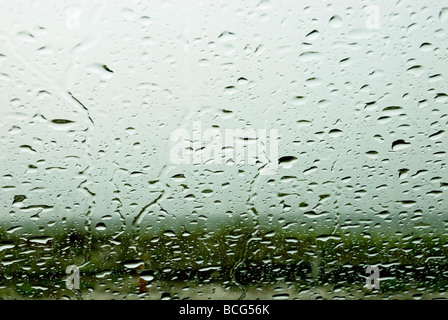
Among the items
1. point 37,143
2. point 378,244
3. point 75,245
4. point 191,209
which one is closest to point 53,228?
point 75,245

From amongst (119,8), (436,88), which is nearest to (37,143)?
(119,8)

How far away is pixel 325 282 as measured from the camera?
1.39 metres

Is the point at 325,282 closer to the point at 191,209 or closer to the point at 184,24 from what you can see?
the point at 191,209

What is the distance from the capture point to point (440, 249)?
1.41 m

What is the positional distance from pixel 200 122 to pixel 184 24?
0.36 metres

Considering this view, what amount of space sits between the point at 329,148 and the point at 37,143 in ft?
3.48

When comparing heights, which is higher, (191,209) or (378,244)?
(191,209)

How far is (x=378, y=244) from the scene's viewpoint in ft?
4.63

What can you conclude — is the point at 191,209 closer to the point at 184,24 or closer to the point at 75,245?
the point at 75,245

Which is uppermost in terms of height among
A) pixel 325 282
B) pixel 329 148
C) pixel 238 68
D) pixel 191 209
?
pixel 238 68

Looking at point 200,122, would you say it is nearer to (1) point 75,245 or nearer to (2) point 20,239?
(1) point 75,245

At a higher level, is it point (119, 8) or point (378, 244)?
point (119, 8)

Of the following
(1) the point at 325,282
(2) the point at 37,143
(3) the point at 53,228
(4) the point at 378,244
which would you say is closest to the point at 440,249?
(4) the point at 378,244

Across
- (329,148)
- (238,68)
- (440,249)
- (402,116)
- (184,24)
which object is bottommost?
(440,249)
